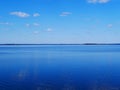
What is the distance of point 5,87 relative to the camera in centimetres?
1188

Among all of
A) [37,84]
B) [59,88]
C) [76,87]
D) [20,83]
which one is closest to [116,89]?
[76,87]

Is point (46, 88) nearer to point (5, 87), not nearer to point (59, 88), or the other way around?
point (59, 88)

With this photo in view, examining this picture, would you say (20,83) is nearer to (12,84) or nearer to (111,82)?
(12,84)

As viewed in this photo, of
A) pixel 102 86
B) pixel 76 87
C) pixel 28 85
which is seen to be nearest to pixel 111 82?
pixel 102 86

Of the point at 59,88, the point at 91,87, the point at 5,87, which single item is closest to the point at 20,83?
the point at 5,87

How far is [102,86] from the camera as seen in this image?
41.1ft

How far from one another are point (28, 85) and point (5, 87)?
134 cm

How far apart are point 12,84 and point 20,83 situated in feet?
1.72

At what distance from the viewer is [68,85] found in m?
12.7

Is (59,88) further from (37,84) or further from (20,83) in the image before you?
(20,83)

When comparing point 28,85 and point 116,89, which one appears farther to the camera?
point 28,85

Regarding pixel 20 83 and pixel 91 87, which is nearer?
pixel 91 87

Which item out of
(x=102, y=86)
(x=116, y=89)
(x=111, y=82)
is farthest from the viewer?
(x=111, y=82)

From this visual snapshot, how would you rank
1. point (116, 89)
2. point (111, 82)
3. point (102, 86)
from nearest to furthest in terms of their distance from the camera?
point (116, 89), point (102, 86), point (111, 82)
